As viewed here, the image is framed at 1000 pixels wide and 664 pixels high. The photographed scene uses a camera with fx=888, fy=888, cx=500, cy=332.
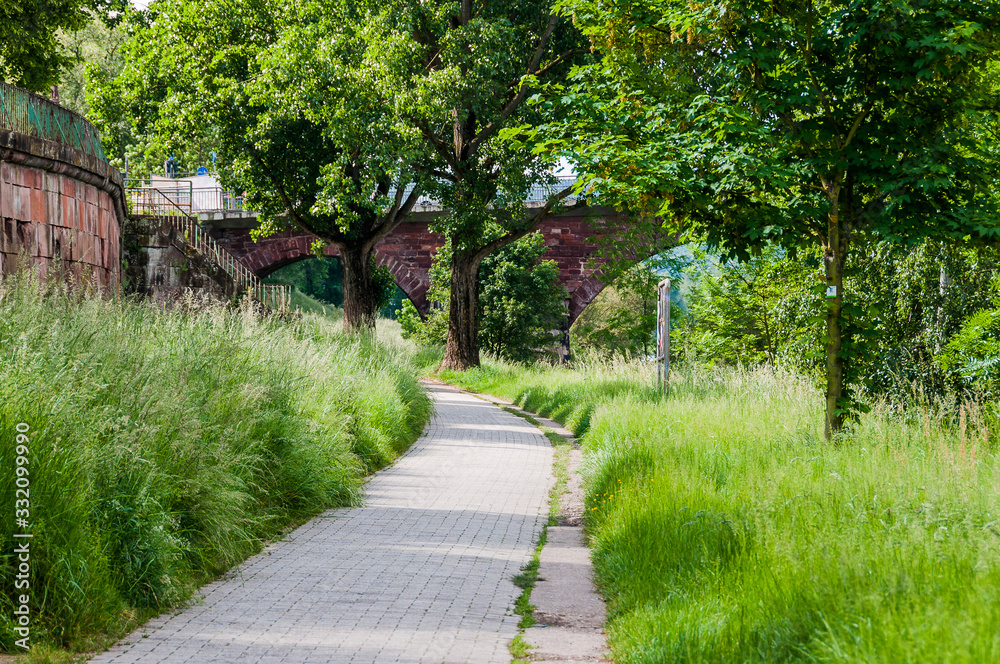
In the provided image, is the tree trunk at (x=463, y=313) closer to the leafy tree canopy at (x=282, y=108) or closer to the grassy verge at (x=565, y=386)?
the grassy verge at (x=565, y=386)

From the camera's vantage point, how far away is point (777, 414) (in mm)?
8961

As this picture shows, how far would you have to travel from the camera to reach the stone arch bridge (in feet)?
106

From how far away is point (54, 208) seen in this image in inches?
426

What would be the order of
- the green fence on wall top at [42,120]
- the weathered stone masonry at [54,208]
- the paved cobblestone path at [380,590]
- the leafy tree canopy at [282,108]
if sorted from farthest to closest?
the leafy tree canopy at [282,108] < the green fence on wall top at [42,120] < the weathered stone masonry at [54,208] < the paved cobblestone path at [380,590]

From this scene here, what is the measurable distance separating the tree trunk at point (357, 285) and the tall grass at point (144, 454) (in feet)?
43.5

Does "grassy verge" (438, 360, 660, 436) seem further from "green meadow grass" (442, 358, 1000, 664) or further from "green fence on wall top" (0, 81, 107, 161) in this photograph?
"green fence on wall top" (0, 81, 107, 161)

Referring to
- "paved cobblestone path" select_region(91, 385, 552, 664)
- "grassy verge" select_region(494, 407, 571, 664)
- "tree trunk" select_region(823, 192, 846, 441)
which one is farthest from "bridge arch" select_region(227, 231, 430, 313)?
"tree trunk" select_region(823, 192, 846, 441)

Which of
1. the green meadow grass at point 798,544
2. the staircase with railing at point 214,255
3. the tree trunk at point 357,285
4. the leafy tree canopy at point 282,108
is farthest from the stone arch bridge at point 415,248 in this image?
the green meadow grass at point 798,544

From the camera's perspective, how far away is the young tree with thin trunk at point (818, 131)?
621cm

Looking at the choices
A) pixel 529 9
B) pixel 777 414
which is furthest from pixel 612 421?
pixel 529 9

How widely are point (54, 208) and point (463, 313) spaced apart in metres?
13.3

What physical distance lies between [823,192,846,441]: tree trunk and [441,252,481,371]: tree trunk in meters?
16.1

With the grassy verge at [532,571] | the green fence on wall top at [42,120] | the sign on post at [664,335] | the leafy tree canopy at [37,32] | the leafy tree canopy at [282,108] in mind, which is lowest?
the grassy verge at [532,571]

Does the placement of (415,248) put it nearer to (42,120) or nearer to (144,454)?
(42,120)
